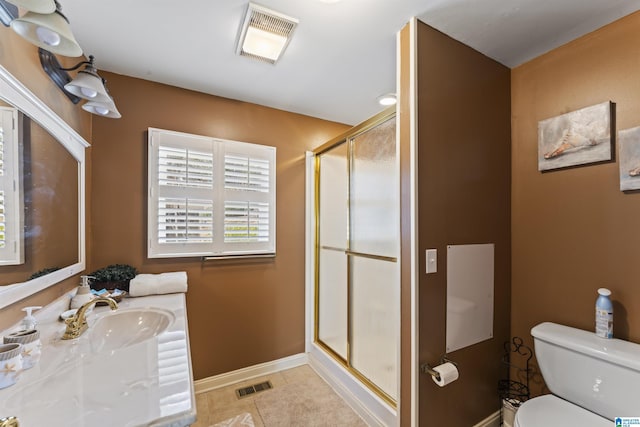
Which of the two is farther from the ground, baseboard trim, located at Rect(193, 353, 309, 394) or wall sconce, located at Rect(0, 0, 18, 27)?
wall sconce, located at Rect(0, 0, 18, 27)

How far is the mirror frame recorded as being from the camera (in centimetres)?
102

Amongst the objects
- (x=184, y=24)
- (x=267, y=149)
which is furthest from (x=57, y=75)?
(x=267, y=149)

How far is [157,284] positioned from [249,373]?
111 cm

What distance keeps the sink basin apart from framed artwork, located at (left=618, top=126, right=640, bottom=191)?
237cm

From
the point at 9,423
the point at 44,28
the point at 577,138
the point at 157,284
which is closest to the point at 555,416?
the point at 577,138

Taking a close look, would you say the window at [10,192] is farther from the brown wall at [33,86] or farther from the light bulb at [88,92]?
the light bulb at [88,92]

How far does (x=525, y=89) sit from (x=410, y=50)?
968 mm

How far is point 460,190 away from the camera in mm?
1607

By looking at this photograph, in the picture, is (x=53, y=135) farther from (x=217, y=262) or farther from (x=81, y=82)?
(x=217, y=262)

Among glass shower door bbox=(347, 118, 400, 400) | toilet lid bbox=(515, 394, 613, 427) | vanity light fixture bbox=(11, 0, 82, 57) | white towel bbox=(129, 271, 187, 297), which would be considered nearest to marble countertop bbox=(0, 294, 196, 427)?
white towel bbox=(129, 271, 187, 297)

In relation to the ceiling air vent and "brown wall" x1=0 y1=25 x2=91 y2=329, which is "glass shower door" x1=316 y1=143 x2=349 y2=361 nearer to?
the ceiling air vent

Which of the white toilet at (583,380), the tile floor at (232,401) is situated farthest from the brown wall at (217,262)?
the white toilet at (583,380)

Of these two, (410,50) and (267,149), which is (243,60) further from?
(410,50)

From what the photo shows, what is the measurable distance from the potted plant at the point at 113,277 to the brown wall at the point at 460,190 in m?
1.81
